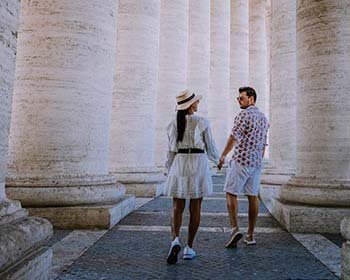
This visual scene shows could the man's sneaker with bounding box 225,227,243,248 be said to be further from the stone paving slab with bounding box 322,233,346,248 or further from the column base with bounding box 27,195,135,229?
the column base with bounding box 27,195,135,229

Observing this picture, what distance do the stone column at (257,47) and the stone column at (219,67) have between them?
12.2 feet

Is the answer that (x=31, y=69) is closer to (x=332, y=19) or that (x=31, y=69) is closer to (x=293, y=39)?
(x=332, y=19)

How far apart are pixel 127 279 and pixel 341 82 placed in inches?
284

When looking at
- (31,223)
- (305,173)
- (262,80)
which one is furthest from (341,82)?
(262,80)

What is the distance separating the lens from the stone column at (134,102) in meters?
15.5

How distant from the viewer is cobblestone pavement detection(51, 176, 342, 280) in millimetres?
5758

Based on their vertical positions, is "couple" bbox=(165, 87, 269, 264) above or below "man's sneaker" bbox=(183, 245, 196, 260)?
above

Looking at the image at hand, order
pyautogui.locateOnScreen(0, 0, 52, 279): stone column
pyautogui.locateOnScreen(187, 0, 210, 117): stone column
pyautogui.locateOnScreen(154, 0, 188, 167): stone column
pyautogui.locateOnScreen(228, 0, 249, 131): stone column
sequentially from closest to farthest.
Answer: pyautogui.locateOnScreen(0, 0, 52, 279): stone column < pyautogui.locateOnScreen(154, 0, 188, 167): stone column < pyautogui.locateOnScreen(187, 0, 210, 117): stone column < pyautogui.locateOnScreen(228, 0, 249, 131): stone column

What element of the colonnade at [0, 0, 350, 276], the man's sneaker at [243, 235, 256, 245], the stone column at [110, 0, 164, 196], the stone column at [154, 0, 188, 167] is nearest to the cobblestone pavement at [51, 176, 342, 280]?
the man's sneaker at [243, 235, 256, 245]

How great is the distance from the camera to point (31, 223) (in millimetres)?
5031

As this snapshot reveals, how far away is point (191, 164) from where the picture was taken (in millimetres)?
6477

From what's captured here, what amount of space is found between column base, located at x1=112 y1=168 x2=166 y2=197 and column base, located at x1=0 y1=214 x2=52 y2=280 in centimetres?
991

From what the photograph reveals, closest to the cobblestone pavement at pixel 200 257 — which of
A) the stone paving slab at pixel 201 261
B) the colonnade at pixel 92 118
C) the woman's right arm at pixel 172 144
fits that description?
the stone paving slab at pixel 201 261

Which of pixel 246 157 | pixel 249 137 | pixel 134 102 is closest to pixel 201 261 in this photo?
pixel 246 157
